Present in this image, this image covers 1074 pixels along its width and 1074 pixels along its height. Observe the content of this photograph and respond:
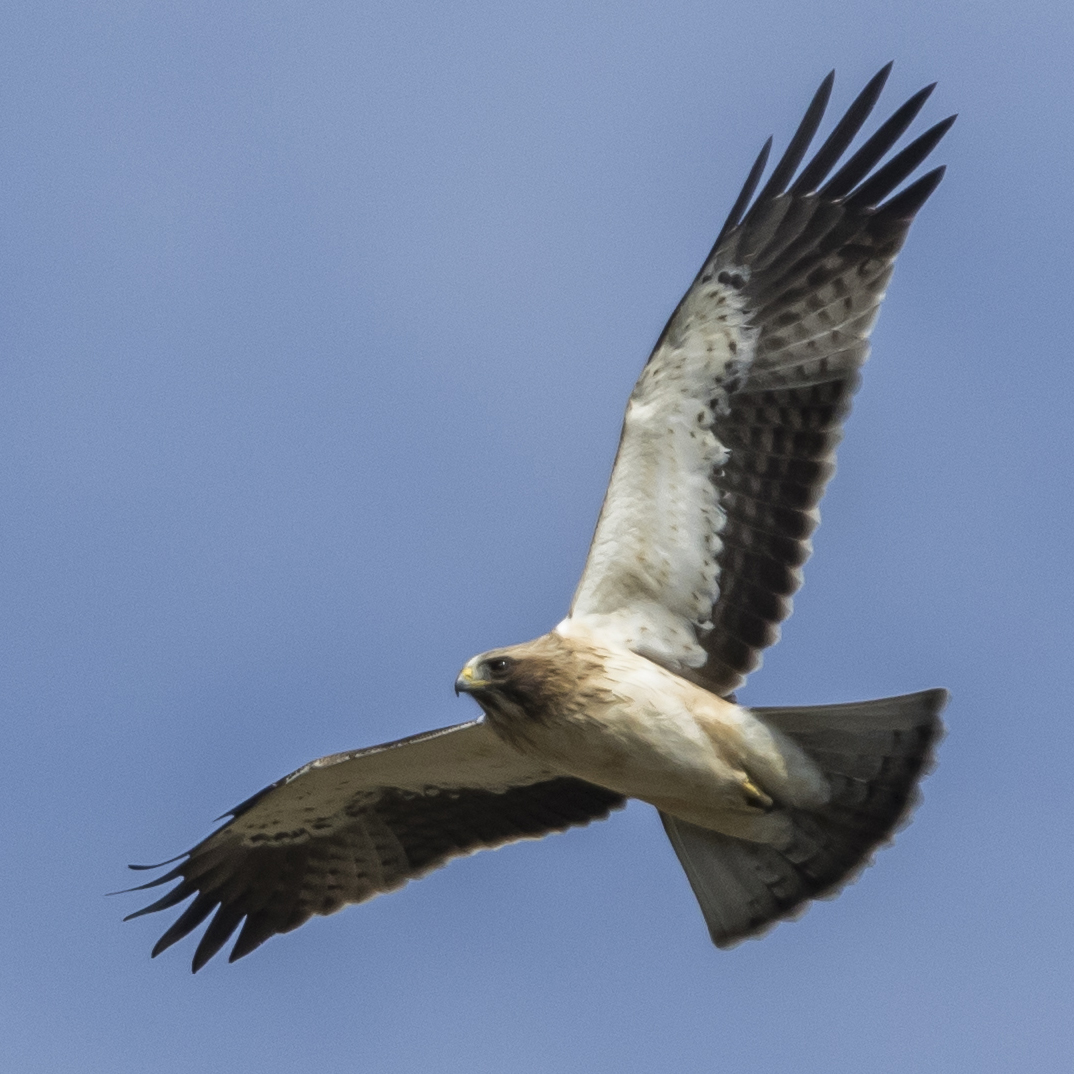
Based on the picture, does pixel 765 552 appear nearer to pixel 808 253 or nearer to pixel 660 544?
pixel 660 544

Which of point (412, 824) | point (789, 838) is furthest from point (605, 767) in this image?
point (412, 824)

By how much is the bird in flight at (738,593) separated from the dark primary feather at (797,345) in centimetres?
1

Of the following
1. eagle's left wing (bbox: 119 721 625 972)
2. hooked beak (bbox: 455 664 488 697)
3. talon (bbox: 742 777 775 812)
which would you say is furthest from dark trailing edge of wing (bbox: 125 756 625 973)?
hooked beak (bbox: 455 664 488 697)

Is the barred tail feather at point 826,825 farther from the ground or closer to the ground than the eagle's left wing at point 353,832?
closer to the ground

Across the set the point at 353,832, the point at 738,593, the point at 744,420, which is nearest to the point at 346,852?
the point at 353,832

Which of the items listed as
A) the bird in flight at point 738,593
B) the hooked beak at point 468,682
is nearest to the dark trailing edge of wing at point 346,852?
the bird in flight at point 738,593

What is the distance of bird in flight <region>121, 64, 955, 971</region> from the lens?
9.05 metres

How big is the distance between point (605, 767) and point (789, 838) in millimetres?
1212

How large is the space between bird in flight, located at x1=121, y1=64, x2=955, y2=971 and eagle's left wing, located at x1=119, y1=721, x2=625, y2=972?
0.31 metres

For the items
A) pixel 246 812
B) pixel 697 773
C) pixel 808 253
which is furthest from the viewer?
pixel 246 812

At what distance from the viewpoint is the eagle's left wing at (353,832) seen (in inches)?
406

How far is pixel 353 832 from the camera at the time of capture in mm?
10617

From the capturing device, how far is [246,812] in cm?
1030

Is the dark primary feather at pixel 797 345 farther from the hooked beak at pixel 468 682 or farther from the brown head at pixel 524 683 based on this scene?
the hooked beak at pixel 468 682
